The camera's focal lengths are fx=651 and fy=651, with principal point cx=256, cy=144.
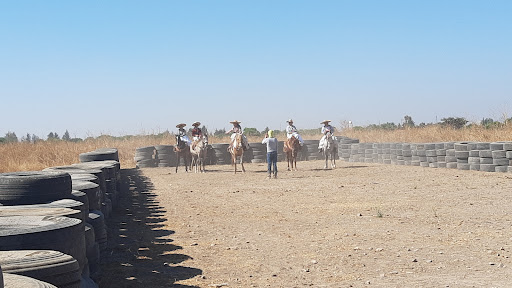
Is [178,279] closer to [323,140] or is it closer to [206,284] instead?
[206,284]

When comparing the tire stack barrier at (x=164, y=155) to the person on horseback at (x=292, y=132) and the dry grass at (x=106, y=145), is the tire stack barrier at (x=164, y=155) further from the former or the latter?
the person on horseback at (x=292, y=132)

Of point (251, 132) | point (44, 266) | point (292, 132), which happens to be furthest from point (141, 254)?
point (251, 132)

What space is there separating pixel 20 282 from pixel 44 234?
1.40 metres

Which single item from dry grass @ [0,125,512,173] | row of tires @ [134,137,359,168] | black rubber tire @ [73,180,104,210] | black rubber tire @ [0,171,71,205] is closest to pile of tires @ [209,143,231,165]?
row of tires @ [134,137,359,168]

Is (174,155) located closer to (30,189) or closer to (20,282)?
(30,189)

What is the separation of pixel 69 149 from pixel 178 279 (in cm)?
2839

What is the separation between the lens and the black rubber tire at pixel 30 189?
24.3 ft

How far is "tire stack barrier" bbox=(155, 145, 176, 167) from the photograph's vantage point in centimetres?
3478

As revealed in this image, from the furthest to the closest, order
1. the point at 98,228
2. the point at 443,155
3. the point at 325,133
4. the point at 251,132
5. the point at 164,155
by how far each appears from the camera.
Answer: the point at 251,132, the point at 164,155, the point at 325,133, the point at 443,155, the point at 98,228

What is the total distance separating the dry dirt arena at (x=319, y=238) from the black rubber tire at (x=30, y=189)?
1.12 m

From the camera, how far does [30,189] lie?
24.5ft

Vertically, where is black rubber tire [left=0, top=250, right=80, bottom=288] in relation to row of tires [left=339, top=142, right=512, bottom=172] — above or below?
below

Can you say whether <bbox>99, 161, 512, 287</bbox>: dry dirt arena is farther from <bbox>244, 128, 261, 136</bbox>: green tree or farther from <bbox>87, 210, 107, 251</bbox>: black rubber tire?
<bbox>244, 128, 261, 136</bbox>: green tree

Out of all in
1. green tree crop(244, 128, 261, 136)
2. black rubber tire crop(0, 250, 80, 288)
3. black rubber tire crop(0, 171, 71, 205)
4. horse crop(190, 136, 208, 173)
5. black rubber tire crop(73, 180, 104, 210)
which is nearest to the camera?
black rubber tire crop(0, 250, 80, 288)
